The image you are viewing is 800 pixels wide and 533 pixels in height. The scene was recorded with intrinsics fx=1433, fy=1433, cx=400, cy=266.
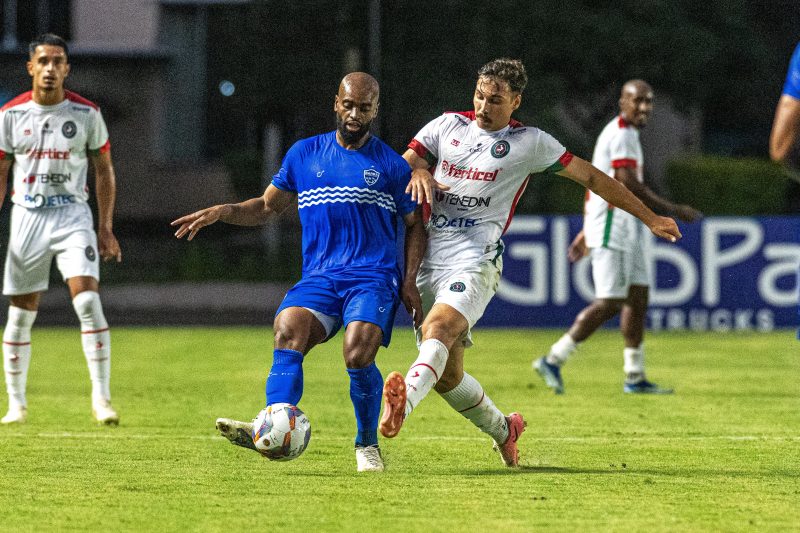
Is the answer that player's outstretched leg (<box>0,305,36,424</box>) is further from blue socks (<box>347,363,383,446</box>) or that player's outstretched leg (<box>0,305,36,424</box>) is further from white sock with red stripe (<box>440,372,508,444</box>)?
white sock with red stripe (<box>440,372,508,444</box>)

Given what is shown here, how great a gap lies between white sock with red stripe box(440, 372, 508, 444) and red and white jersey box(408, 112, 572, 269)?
608mm

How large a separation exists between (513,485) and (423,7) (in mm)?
19411

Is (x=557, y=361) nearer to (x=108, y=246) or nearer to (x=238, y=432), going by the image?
(x=108, y=246)

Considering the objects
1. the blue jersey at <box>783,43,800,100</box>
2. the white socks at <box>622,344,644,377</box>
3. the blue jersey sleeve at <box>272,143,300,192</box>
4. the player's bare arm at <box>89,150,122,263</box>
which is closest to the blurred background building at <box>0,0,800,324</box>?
the white socks at <box>622,344,644,377</box>

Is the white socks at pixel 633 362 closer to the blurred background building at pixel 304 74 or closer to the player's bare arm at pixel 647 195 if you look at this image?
the player's bare arm at pixel 647 195

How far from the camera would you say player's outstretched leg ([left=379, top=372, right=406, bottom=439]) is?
6.20 m

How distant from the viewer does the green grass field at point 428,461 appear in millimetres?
5809

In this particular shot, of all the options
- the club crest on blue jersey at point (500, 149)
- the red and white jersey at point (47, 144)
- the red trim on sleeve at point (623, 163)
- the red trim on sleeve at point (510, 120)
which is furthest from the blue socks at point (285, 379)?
the red trim on sleeve at point (623, 163)

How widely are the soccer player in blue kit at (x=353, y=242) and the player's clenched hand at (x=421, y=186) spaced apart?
0.23 meters

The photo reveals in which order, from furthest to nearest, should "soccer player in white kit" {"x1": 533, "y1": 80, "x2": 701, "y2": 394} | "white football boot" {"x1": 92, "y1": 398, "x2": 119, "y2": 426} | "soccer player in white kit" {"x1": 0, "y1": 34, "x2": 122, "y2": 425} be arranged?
"soccer player in white kit" {"x1": 533, "y1": 80, "x2": 701, "y2": 394} < "white football boot" {"x1": 92, "y1": 398, "x2": 119, "y2": 426} < "soccer player in white kit" {"x1": 0, "y1": 34, "x2": 122, "y2": 425}

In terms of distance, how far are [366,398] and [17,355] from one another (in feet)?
10.7

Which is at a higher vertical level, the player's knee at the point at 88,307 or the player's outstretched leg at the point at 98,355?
the player's knee at the point at 88,307

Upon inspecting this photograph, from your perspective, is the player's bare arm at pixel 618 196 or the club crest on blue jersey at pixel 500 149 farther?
the club crest on blue jersey at pixel 500 149

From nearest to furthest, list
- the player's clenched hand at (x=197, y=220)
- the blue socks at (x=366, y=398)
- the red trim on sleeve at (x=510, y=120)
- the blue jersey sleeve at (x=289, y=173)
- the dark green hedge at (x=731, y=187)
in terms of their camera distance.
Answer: the player's clenched hand at (x=197, y=220)
the blue socks at (x=366, y=398)
the blue jersey sleeve at (x=289, y=173)
the red trim on sleeve at (x=510, y=120)
the dark green hedge at (x=731, y=187)
